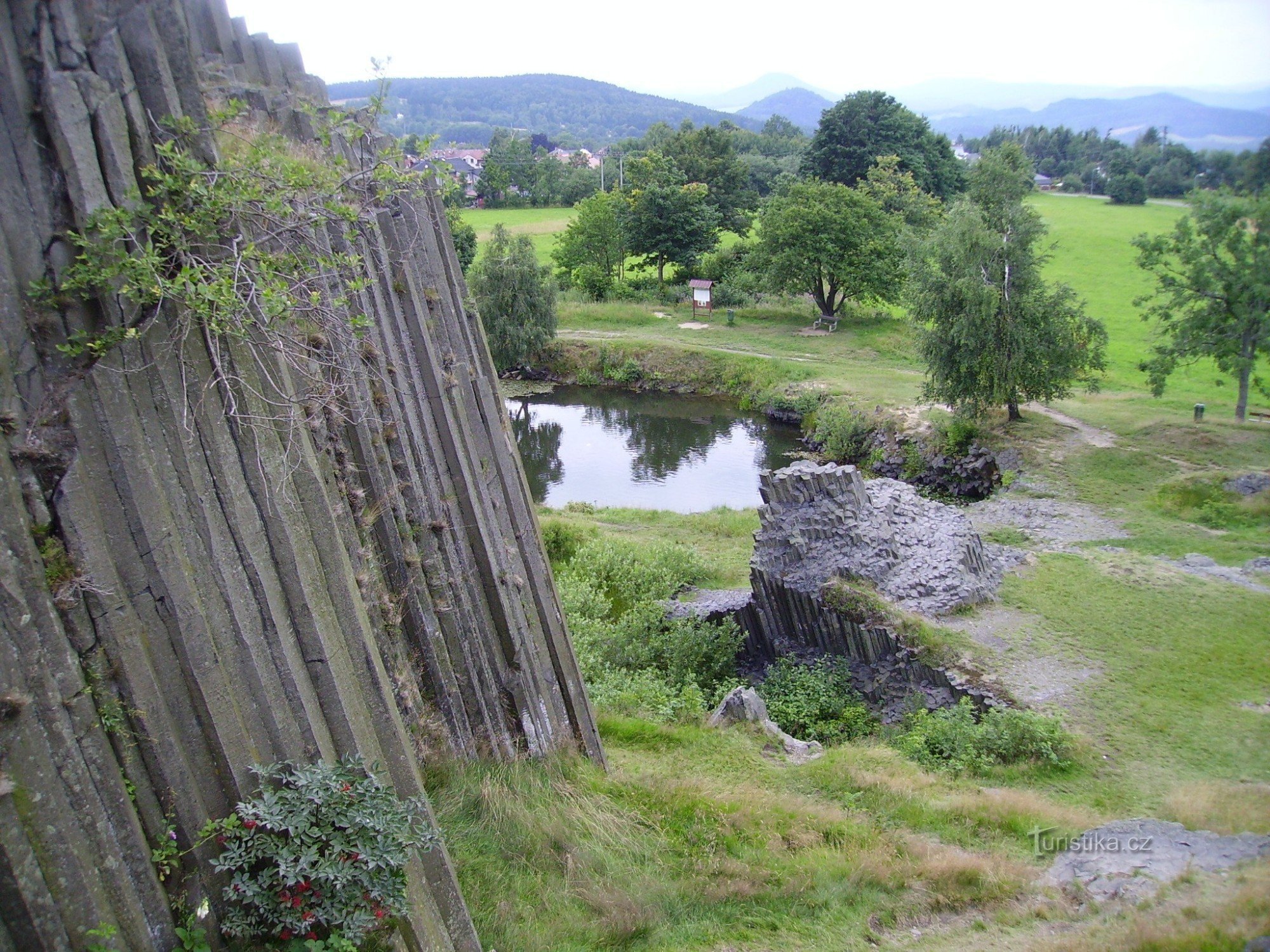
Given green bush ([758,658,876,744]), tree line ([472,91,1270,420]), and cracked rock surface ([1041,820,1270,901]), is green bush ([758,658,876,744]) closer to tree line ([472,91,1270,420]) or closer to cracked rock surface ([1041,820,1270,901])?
cracked rock surface ([1041,820,1270,901])

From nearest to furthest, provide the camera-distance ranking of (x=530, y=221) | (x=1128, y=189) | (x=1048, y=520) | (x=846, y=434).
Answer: (x=1048, y=520) → (x=846, y=434) → (x=1128, y=189) → (x=530, y=221)

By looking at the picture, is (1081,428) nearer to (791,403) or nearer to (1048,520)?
(1048,520)

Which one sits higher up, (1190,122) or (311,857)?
(1190,122)

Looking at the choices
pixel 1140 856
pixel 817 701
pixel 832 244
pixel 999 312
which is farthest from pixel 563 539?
pixel 832 244

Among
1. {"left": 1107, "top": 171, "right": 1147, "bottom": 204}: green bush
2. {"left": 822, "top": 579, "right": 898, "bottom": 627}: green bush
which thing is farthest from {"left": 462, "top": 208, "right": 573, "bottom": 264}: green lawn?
{"left": 822, "top": 579, "right": 898, "bottom": 627}: green bush

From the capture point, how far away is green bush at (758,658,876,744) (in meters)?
12.7

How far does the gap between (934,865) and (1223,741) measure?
6.03 m

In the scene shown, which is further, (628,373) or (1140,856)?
(628,373)

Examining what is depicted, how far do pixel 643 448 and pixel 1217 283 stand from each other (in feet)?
62.5

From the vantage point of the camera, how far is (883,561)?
14.8 meters

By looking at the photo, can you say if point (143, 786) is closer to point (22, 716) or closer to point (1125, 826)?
point (22, 716)

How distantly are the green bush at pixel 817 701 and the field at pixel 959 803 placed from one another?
5.54 feet

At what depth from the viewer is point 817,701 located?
13281 millimetres

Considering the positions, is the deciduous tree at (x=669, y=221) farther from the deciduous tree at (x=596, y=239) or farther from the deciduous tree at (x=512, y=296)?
the deciduous tree at (x=512, y=296)
